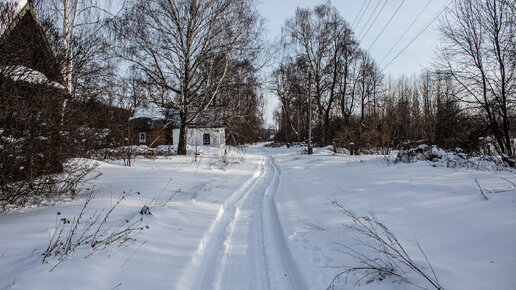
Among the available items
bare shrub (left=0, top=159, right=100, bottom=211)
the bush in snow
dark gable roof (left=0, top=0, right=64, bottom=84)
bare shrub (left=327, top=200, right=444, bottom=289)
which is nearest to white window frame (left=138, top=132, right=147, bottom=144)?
dark gable roof (left=0, top=0, right=64, bottom=84)

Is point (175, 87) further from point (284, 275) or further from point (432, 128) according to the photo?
point (432, 128)

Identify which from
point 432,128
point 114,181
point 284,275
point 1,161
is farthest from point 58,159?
point 432,128

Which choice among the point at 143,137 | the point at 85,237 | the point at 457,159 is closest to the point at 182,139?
the point at 85,237

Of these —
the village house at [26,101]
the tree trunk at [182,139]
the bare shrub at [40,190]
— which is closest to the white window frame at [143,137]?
the tree trunk at [182,139]

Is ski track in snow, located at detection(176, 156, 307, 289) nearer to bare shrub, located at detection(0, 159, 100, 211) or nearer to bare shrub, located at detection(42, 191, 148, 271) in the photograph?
bare shrub, located at detection(42, 191, 148, 271)

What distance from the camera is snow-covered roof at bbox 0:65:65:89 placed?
3.49 metres

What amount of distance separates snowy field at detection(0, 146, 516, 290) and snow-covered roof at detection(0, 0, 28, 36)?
3163 mm

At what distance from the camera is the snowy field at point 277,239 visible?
2.01 metres

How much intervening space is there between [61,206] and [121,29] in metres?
8.63

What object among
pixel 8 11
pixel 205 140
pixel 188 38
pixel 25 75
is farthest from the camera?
pixel 205 140

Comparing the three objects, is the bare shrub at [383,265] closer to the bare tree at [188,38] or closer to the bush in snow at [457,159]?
the bush in snow at [457,159]

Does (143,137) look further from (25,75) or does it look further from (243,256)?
(243,256)

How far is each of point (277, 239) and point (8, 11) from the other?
19.9 feet

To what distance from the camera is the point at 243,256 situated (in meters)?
2.83
